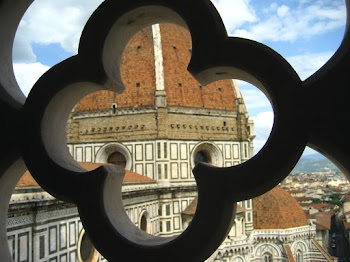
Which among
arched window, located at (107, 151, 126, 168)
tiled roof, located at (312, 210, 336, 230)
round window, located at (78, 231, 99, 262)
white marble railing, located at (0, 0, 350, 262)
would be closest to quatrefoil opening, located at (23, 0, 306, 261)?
white marble railing, located at (0, 0, 350, 262)

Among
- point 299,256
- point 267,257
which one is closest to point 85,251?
point 267,257

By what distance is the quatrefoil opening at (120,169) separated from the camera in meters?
1.09

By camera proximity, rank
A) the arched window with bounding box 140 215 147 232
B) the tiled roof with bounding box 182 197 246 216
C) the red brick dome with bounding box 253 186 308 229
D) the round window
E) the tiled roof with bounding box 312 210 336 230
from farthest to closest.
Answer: the tiled roof with bounding box 312 210 336 230 < the red brick dome with bounding box 253 186 308 229 < the tiled roof with bounding box 182 197 246 216 < the arched window with bounding box 140 215 147 232 < the round window

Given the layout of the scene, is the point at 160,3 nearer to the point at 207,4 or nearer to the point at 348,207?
the point at 207,4

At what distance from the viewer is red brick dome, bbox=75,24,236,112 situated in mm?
19266

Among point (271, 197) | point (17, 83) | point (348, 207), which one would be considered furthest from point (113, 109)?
point (348, 207)

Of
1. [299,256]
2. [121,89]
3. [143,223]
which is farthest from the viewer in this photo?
[299,256]

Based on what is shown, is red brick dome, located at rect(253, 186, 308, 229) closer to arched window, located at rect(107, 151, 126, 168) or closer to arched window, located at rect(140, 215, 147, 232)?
arched window, located at rect(140, 215, 147, 232)

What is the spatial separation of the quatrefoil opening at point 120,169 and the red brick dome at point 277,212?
19440 millimetres

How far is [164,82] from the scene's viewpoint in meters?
19.5

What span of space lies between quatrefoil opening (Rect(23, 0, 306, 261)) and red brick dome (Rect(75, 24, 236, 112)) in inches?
693

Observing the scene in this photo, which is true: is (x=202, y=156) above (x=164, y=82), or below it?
below

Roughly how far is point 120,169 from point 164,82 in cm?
1836

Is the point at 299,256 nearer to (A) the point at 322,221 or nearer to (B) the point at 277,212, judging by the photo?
(B) the point at 277,212
